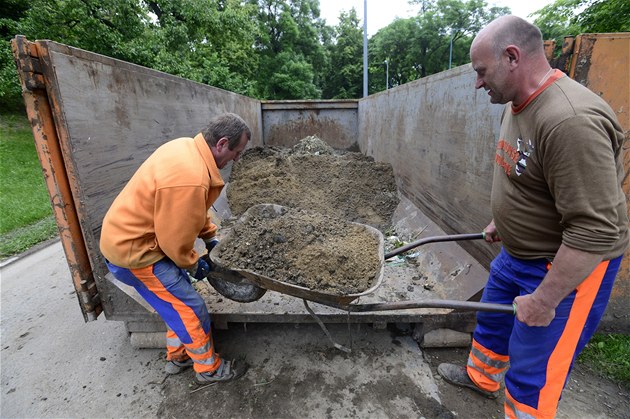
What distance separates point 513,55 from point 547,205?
2.18 ft

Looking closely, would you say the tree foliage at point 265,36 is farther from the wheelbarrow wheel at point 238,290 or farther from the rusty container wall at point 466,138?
the wheelbarrow wheel at point 238,290

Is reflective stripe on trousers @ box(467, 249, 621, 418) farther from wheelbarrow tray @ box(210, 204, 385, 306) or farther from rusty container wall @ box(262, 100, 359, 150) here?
rusty container wall @ box(262, 100, 359, 150)

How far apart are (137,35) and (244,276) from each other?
12926 mm

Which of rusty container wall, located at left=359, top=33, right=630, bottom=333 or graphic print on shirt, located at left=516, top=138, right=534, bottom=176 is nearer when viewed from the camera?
graphic print on shirt, located at left=516, top=138, right=534, bottom=176

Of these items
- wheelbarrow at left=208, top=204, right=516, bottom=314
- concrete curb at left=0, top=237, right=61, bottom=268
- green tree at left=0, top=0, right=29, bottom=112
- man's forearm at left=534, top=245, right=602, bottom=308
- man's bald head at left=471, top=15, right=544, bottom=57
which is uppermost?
green tree at left=0, top=0, right=29, bottom=112

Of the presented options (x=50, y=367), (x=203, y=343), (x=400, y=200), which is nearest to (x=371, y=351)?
(x=203, y=343)

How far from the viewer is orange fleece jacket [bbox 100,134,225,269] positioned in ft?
5.65

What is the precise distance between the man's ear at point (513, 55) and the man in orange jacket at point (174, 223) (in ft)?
4.61

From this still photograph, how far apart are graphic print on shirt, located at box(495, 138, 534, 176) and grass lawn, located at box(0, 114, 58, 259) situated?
6113 mm

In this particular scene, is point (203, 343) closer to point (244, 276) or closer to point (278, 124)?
point (244, 276)

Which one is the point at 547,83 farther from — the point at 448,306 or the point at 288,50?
the point at 288,50

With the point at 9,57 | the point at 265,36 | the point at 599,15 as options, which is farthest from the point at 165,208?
the point at 265,36

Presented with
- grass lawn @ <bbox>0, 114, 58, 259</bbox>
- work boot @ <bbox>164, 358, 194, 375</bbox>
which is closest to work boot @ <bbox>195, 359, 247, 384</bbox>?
work boot @ <bbox>164, 358, 194, 375</bbox>

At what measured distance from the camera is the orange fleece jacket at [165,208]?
172 cm
